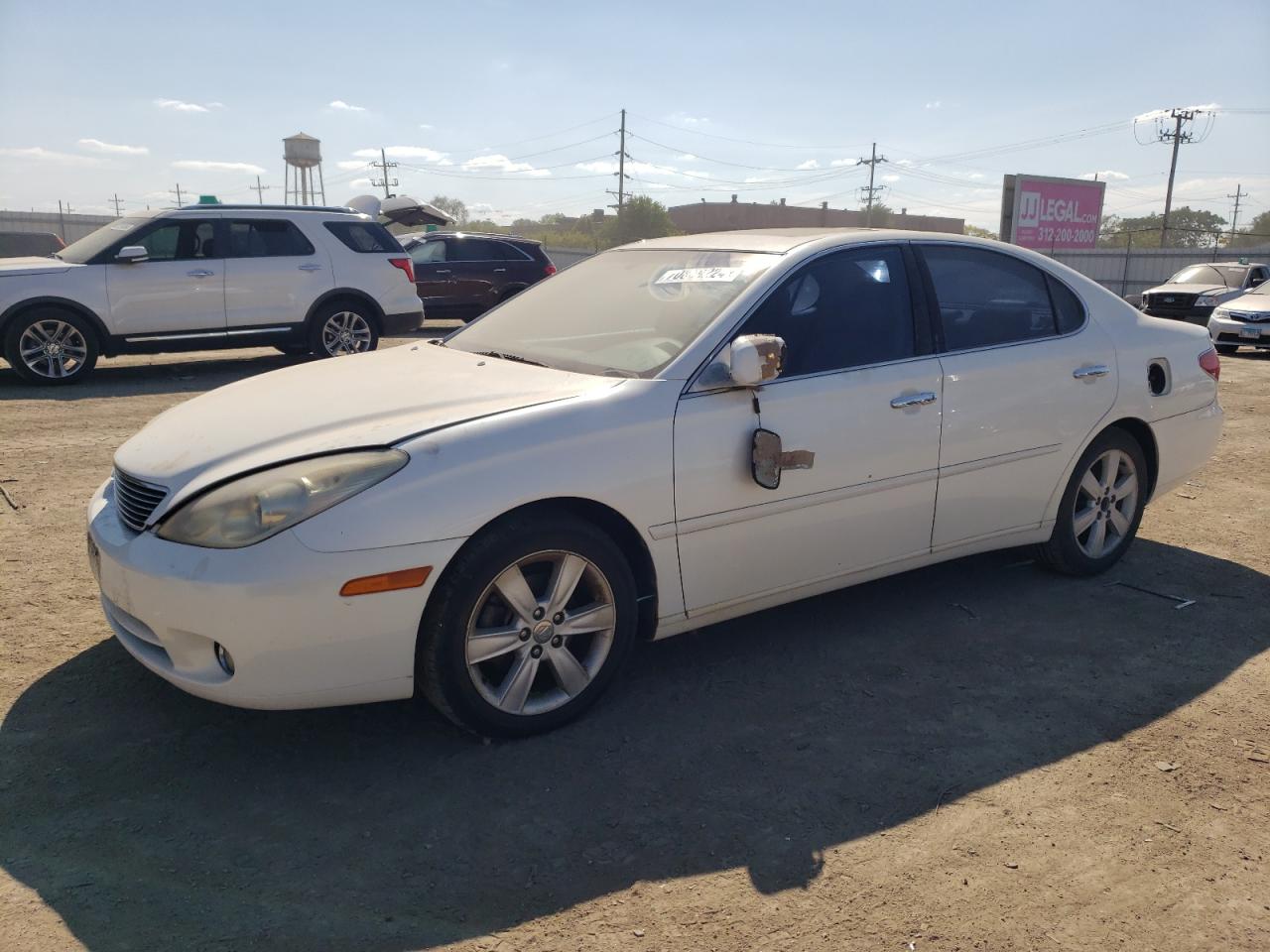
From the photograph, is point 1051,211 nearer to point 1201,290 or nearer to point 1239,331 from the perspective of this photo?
point 1201,290

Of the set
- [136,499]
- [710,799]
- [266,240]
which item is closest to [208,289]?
[266,240]

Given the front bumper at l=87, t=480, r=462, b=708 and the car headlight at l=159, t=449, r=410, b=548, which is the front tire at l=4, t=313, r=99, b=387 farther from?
the car headlight at l=159, t=449, r=410, b=548

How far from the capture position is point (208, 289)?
1048 centimetres

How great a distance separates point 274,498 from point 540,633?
0.91 m

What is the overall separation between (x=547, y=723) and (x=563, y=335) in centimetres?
157

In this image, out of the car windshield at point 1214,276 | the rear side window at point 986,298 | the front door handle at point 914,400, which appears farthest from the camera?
the car windshield at point 1214,276

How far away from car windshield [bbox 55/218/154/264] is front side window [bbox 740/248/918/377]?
8.67 metres

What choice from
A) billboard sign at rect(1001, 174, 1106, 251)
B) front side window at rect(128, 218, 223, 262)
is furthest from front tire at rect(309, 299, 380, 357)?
billboard sign at rect(1001, 174, 1106, 251)

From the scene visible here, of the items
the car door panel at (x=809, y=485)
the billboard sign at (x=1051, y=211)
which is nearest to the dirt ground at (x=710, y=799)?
the car door panel at (x=809, y=485)

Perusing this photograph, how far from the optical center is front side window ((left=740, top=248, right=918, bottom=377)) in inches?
148

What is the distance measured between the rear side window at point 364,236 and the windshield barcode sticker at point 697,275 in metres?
8.22

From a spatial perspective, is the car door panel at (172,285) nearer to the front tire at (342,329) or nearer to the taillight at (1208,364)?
the front tire at (342,329)

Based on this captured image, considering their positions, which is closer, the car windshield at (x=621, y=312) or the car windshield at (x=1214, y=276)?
the car windshield at (x=621, y=312)

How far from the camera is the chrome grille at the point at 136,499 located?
311 cm
